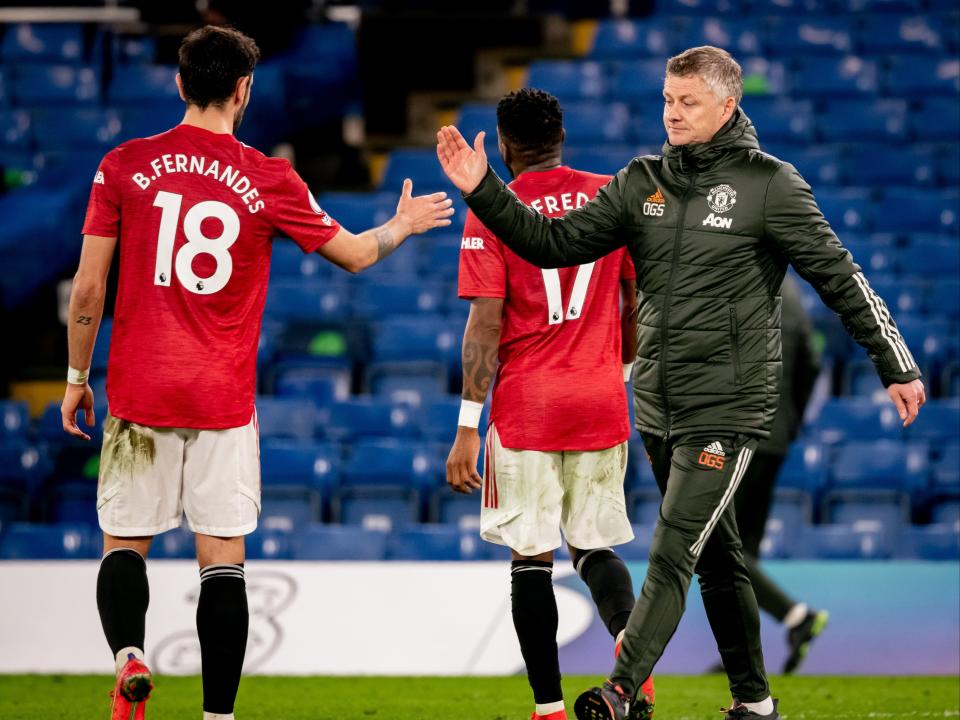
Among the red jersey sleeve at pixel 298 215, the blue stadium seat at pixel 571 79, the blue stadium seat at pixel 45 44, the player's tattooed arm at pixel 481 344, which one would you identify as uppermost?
the blue stadium seat at pixel 45 44

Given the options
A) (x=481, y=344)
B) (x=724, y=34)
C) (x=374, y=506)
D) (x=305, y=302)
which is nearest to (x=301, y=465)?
(x=374, y=506)

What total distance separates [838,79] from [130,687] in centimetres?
991

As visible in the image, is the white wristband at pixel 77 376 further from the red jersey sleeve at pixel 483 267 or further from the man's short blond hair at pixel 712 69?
the man's short blond hair at pixel 712 69

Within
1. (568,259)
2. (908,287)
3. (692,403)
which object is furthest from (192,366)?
(908,287)

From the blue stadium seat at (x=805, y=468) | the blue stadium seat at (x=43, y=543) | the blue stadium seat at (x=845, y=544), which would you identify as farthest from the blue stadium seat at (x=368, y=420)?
the blue stadium seat at (x=845, y=544)

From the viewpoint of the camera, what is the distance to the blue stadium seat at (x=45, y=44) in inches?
510

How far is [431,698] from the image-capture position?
567cm

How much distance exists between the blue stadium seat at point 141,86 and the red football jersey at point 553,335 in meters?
8.43

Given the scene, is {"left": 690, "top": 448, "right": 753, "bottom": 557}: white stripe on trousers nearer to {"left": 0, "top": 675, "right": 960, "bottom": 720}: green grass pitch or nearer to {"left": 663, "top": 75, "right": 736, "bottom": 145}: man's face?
{"left": 663, "top": 75, "right": 736, "bottom": 145}: man's face

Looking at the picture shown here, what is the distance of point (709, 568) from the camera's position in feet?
13.4

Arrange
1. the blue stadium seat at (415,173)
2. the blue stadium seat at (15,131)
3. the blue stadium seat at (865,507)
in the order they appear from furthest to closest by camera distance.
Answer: the blue stadium seat at (15,131) < the blue stadium seat at (415,173) < the blue stadium seat at (865,507)

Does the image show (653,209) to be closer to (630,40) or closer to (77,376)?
(77,376)

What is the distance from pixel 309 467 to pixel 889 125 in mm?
6138

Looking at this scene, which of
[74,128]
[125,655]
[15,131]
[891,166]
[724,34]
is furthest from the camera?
[724,34]
